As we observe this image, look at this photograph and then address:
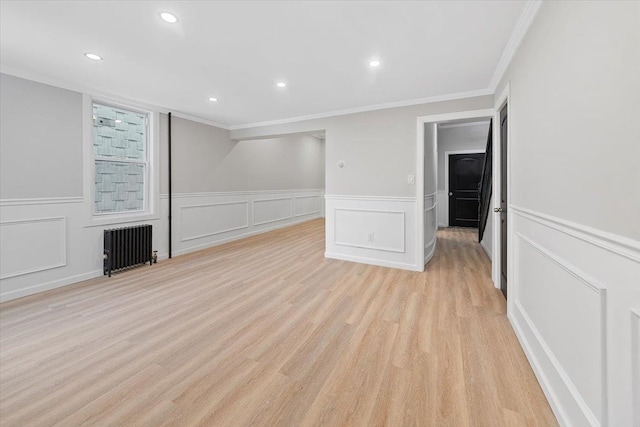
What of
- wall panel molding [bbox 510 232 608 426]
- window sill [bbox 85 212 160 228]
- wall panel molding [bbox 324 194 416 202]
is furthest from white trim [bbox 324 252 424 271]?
window sill [bbox 85 212 160 228]

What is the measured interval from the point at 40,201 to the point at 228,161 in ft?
9.82

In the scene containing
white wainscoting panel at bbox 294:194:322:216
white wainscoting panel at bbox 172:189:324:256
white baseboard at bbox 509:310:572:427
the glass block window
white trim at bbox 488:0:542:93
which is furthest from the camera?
white wainscoting panel at bbox 294:194:322:216

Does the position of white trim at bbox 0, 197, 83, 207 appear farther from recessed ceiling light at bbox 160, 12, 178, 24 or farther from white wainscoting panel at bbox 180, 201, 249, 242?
recessed ceiling light at bbox 160, 12, 178, 24

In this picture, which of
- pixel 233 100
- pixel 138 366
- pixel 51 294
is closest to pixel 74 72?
pixel 233 100

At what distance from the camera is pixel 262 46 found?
233 centimetres

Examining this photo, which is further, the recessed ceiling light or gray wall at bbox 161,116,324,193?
gray wall at bbox 161,116,324,193

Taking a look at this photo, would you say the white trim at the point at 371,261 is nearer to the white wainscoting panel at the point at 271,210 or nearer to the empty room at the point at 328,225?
the empty room at the point at 328,225

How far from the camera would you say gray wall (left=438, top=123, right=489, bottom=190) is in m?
7.09

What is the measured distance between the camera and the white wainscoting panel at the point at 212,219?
15.8 feet

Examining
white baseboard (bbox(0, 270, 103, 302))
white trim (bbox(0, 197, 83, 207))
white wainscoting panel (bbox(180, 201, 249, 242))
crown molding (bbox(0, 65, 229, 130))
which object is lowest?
white baseboard (bbox(0, 270, 103, 302))

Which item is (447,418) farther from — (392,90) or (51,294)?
(51,294)

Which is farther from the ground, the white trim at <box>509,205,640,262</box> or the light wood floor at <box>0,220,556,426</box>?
the white trim at <box>509,205,640,262</box>

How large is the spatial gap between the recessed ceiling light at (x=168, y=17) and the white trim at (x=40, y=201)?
257cm

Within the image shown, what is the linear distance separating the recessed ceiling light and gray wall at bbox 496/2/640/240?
2337 millimetres
